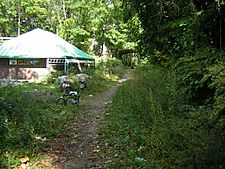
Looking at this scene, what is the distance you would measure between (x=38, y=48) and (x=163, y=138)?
71.0 feet

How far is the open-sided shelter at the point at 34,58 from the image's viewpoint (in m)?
24.6

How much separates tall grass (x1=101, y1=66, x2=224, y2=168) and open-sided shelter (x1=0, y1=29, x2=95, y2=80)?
17.5 meters

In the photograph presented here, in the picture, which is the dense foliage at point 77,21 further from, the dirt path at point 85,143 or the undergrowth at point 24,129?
the undergrowth at point 24,129

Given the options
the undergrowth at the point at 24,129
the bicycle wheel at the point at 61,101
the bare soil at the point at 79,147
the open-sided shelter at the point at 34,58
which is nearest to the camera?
the bare soil at the point at 79,147

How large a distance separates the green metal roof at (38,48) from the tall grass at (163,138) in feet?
56.6

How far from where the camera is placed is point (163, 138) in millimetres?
5207

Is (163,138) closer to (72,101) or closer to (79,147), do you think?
(79,147)

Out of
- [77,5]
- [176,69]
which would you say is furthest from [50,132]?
[77,5]

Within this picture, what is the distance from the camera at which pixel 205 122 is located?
486 cm

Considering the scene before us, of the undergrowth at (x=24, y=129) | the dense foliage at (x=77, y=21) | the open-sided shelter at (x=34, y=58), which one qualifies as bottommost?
the undergrowth at (x=24, y=129)

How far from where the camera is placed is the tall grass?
4312mm

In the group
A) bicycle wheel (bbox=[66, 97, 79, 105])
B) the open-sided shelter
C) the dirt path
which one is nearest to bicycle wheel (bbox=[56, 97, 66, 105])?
bicycle wheel (bbox=[66, 97, 79, 105])

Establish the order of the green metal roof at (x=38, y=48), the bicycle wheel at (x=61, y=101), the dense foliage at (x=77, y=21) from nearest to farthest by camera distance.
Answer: the bicycle wheel at (x=61, y=101) < the green metal roof at (x=38, y=48) < the dense foliage at (x=77, y=21)

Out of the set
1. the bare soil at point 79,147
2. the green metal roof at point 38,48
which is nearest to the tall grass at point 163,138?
the bare soil at point 79,147
